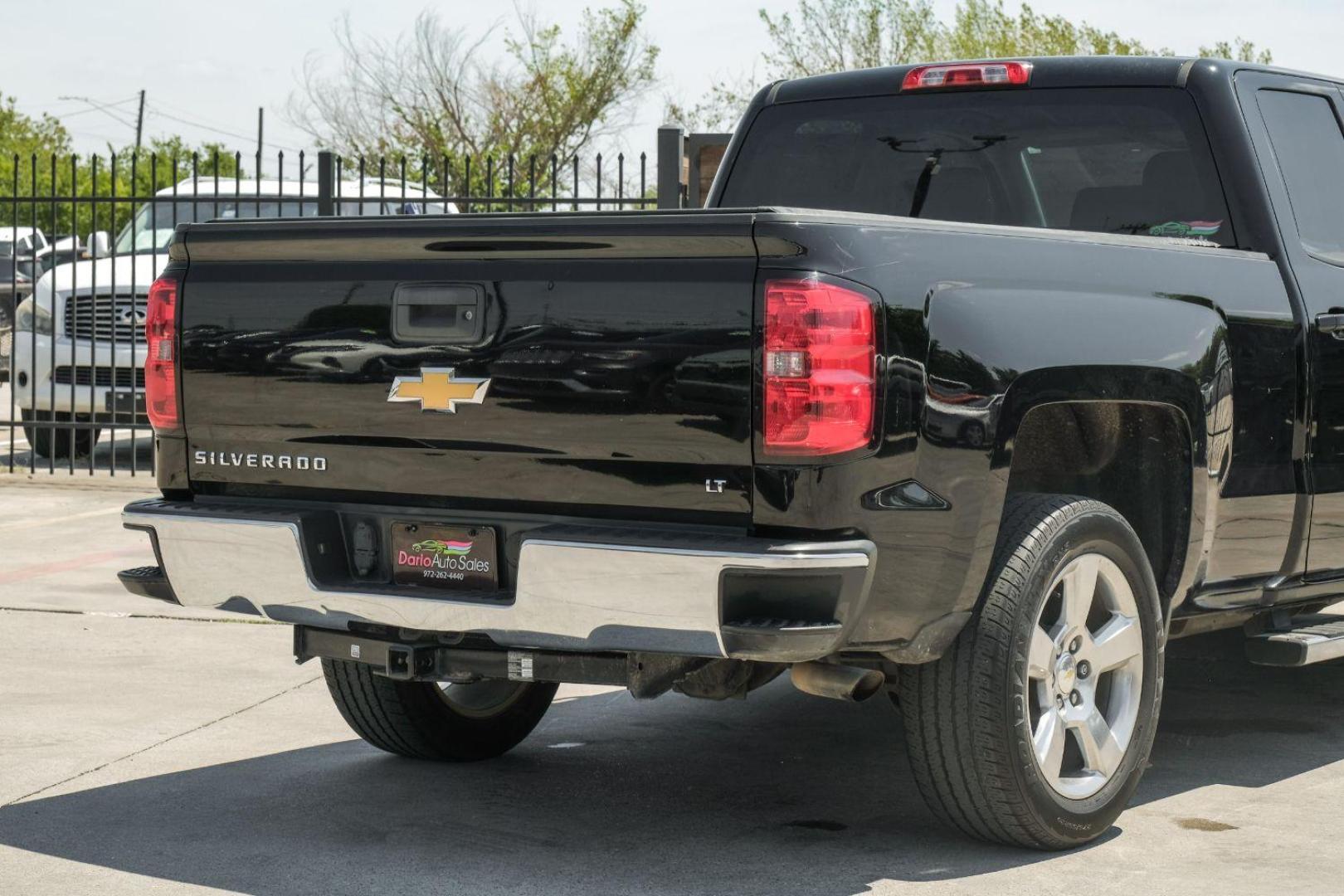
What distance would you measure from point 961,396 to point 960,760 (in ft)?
2.77

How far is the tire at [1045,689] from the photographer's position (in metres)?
4.20

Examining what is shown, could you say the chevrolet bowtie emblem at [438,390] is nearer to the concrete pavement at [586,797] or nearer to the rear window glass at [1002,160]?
the concrete pavement at [586,797]

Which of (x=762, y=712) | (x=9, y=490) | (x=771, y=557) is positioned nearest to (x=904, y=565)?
(x=771, y=557)

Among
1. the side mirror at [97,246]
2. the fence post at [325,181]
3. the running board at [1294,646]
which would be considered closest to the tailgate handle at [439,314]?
the running board at [1294,646]

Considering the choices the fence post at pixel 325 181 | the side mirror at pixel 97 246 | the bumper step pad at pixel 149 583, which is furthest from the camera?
the fence post at pixel 325 181

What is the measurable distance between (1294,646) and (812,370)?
210cm

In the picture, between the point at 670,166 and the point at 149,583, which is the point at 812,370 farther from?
the point at 670,166

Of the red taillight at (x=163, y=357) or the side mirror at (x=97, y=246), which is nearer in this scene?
the red taillight at (x=163, y=357)

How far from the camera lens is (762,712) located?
6234 millimetres

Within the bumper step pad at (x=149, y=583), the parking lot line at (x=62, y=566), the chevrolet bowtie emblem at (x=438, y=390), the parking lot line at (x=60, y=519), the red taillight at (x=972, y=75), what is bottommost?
the parking lot line at (x=62, y=566)

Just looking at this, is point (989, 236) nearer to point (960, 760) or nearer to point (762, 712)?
point (960, 760)

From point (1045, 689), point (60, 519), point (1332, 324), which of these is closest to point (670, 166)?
point (60, 519)

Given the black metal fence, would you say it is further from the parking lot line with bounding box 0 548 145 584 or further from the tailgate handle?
the tailgate handle

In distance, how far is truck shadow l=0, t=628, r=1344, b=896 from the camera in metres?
4.34
